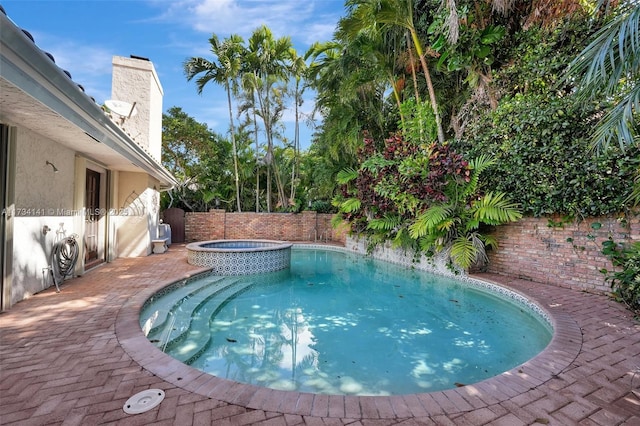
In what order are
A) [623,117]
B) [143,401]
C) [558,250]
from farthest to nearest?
[558,250] < [623,117] < [143,401]

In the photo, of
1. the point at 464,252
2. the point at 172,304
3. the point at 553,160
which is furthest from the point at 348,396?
the point at 553,160

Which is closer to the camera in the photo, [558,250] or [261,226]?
[558,250]

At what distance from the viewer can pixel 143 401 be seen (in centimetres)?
233

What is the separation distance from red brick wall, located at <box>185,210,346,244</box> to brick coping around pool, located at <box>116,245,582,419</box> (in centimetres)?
1228

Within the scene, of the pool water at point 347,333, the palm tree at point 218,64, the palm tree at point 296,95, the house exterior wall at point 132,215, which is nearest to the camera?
the pool water at point 347,333

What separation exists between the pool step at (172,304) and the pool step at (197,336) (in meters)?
0.17

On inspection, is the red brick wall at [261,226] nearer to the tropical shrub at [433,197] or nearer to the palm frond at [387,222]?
the palm frond at [387,222]

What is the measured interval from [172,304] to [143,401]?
10.8ft

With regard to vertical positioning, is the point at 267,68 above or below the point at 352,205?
above

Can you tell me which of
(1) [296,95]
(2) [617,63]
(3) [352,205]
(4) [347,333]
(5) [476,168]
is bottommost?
(4) [347,333]

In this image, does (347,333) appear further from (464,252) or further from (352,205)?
(352,205)

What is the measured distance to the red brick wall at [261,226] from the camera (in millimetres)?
15656

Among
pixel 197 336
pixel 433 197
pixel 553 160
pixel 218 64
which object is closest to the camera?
pixel 197 336

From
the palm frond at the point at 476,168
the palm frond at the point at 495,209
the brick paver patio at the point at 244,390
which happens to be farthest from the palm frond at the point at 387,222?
the brick paver patio at the point at 244,390
